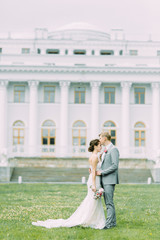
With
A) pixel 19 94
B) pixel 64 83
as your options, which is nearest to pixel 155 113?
pixel 64 83

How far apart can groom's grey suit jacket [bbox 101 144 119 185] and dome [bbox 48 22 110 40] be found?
44.7 metres

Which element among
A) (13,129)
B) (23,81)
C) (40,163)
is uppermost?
(23,81)

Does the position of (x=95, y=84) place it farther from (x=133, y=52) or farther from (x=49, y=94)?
(x=133, y=52)

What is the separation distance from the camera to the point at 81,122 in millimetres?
49500

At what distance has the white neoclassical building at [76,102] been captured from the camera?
158 feet

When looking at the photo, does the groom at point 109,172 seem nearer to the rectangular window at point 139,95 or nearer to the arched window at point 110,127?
the arched window at point 110,127

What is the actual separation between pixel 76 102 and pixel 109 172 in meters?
39.3

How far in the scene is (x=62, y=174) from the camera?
3566cm

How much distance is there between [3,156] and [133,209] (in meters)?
21.4

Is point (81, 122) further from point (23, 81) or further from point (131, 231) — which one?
point (131, 231)

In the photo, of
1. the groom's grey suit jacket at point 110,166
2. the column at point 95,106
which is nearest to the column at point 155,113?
the column at point 95,106

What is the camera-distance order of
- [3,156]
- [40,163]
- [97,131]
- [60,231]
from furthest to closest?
[97,131]
[40,163]
[3,156]
[60,231]

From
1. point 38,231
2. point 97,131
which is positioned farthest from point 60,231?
point 97,131

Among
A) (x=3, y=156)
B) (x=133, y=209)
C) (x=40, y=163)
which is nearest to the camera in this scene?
(x=133, y=209)
